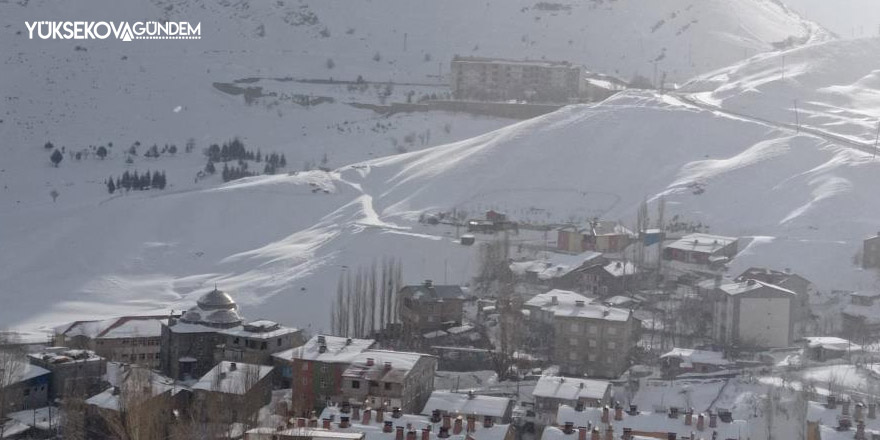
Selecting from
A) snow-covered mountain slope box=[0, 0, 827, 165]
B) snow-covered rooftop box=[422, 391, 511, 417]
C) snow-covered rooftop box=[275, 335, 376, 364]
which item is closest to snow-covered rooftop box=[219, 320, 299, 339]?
snow-covered rooftop box=[275, 335, 376, 364]

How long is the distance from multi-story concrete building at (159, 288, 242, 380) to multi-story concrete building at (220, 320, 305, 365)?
1.20 ft

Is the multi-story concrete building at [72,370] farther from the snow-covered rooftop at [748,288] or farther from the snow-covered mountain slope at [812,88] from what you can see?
the snow-covered mountain slope at [812,88]

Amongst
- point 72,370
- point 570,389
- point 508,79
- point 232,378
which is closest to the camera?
point 570,389

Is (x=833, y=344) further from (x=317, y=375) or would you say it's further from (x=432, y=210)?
(x=432, y=210)

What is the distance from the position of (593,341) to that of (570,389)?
4.69m

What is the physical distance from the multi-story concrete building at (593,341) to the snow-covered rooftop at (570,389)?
351 cm

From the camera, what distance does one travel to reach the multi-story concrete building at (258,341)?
27.7m

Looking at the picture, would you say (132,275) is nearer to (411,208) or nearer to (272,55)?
(411,208)

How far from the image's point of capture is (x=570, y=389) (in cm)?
2378

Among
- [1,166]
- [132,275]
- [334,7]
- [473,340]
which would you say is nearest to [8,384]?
[473,340]

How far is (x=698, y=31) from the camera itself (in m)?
Answer: 87.8

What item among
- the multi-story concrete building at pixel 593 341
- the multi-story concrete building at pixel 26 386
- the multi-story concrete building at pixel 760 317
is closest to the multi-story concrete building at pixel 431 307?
the multi-story concrete building at pixel 593 341

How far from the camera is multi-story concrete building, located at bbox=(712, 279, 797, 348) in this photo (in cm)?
2912

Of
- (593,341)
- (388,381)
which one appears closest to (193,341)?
(388,381)
